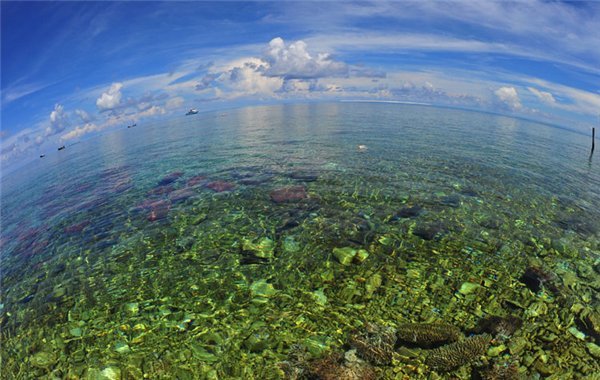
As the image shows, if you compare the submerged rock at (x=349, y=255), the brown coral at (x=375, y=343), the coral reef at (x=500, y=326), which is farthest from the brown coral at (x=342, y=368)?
the submerged rock at (x=349, y=255)

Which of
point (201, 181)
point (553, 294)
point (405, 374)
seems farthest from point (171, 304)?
point (201, 181)

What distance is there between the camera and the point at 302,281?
931 cm

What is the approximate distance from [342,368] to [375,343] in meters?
1.03

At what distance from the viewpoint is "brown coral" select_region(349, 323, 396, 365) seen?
20.9 feet

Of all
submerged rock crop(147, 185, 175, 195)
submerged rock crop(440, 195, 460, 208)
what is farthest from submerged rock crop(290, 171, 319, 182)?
submerged rock crop(147, 185, 175, 195)

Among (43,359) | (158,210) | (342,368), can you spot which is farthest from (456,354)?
(158,210)

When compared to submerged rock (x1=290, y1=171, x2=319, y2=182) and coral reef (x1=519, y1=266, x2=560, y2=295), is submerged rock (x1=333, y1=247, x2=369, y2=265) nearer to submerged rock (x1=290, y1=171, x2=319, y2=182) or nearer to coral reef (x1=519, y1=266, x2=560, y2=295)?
coral reef (x1=519, y1=266, x2=560, y2=295)

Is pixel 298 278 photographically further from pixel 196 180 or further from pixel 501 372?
pixel 196 180

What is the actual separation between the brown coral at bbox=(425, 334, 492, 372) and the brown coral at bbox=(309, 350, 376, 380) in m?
1.43

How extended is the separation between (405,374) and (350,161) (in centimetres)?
2042

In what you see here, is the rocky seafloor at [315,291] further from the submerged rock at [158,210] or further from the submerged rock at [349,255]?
the submerged rock at [158,210]

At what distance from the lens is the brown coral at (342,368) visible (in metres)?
5.92

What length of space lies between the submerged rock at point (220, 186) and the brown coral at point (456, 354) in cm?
1549

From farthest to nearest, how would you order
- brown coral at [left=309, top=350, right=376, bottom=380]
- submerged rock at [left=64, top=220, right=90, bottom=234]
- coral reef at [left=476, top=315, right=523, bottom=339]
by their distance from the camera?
submerged rock at [left=64, top=220, right=90, bottom=234]
coral reef at [left=476, top=315, right=523, bottom=339]
brown coral at [left=309, top=350, right=376, bottom=380]
